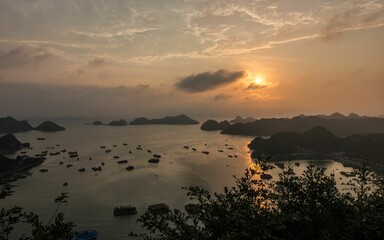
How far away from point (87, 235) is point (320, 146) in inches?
4998

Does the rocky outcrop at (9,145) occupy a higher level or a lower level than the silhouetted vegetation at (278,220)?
lower

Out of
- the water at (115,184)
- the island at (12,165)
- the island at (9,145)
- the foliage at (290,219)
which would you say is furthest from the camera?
the island at (9,145)

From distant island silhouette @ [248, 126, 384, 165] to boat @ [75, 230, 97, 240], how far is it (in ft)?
291

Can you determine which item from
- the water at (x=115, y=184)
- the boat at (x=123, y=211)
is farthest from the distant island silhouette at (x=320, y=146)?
the boat at (x=123, y=211)

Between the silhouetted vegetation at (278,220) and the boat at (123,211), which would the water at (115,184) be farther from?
the silhouetted vegetation at (278,220)

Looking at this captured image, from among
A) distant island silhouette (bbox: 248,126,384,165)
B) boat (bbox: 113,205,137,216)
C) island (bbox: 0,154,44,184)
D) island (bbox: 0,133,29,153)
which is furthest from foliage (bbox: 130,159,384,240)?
island (bbox: 0,133,29,153)

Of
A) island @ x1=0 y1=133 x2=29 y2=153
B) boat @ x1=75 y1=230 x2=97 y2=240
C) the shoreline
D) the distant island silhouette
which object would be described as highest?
the distant island silhouette

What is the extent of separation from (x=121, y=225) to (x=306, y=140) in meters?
121

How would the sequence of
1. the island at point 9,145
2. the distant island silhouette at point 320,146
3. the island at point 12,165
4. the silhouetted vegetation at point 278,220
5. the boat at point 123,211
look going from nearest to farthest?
1. the silhouetted vegetation at point 278,220
2. the boat at point 123,211
3. the island at point 12,165
4. the distant island silhouette at point 320,146
5. the island at point 9,145

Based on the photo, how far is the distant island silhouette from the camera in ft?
406

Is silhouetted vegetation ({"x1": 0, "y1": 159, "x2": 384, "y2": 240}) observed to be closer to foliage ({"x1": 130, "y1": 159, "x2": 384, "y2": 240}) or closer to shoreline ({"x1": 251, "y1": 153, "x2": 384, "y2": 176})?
foliage ({"x1": 130, "y1": 159, "x2": 384, "y2": 240})

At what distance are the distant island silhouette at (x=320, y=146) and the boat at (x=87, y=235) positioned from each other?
88786 millimetres

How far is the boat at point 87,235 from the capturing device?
4491cm

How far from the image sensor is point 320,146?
14488 centimetres
